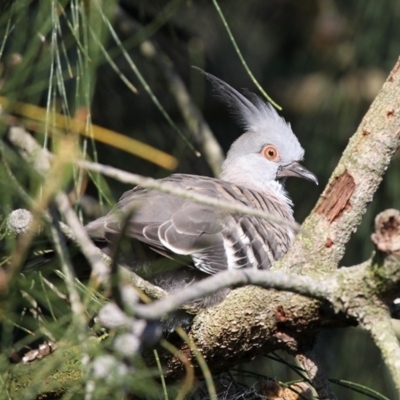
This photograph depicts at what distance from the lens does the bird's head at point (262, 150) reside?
5066 mm

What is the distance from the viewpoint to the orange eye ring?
16.9 ft

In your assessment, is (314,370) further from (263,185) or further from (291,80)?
(291,80)

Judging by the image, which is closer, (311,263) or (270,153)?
(311,263)

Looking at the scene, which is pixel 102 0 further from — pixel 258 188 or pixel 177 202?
pixel 258 188

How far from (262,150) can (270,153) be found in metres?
0.05

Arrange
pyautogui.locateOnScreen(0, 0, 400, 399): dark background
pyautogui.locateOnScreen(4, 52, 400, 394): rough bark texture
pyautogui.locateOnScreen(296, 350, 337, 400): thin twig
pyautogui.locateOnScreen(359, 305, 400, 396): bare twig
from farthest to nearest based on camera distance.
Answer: pyautogui.locateOnScreen(0, 0, 400, 399): dark background < pyautogui.locateOnScreen(296, 350, 337, 400): thin twig < pyautogui.locateOnScreen(4, 52, 400, 394): rough bark texture < pyautogui.locateOnScreen(359, 305, 400, 396): bare twig

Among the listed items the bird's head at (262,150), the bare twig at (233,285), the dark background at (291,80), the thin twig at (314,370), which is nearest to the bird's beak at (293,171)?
the bird's head at (262,150)

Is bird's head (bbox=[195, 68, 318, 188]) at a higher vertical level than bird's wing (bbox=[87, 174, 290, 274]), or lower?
higher

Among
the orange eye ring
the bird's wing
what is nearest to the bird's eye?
the orange eye ring

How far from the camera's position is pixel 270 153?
5.16m

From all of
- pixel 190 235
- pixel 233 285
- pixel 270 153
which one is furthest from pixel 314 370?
pixel 270 153

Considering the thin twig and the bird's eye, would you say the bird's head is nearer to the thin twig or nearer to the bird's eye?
the bird's eye

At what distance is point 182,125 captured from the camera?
18.9ft

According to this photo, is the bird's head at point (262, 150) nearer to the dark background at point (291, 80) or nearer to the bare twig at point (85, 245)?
the dark background at point (291, 80)
